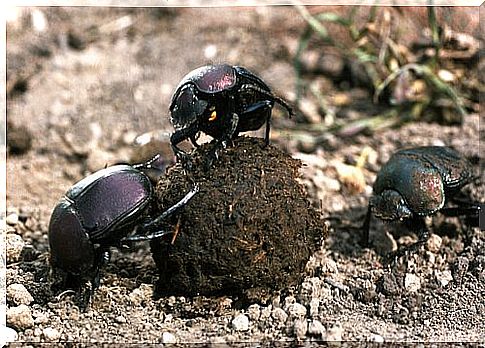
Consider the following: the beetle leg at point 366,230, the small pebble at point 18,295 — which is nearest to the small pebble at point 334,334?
the beetle leg at point 366,230

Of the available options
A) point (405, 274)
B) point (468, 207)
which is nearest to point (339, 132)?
point (468, 207)

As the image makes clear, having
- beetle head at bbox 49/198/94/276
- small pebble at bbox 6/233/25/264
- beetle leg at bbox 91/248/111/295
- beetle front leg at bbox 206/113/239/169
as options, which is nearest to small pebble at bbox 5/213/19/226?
small pebble at bbox 6/233/25/264

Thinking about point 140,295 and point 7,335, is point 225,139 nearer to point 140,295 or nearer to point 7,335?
point 140,295

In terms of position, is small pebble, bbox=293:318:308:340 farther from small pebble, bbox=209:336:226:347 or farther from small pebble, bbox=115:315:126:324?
small pebble, bbox=115:315:126:324

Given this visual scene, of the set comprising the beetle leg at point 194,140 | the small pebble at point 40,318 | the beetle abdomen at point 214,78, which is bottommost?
the small pebble at point 40,318

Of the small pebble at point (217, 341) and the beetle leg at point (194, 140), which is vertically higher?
the beetle leg at point (194, 140)

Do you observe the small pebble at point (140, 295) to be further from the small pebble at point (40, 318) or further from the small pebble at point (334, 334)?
the small pebble at point (334, 334)

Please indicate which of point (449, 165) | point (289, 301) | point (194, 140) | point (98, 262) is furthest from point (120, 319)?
point (449, 165)

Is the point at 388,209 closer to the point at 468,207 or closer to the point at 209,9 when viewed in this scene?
the point at 468,207
